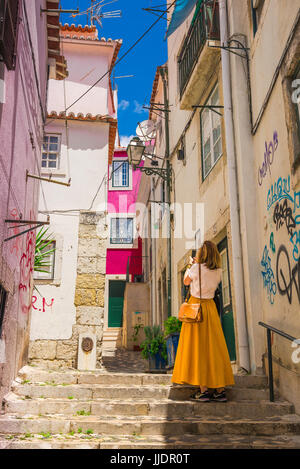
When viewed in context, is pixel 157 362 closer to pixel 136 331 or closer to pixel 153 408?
pixel 153 408

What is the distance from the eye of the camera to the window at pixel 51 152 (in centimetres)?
1184

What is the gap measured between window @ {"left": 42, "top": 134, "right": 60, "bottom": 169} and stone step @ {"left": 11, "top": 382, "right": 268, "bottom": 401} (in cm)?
731

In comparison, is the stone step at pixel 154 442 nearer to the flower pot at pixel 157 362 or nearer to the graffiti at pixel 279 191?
the graffiti at pixel 279 191

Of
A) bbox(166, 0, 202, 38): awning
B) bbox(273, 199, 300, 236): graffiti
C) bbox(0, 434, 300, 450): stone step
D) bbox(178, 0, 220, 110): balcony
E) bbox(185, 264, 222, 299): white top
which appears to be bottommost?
bbox(0, 434, 300, 450): stone step

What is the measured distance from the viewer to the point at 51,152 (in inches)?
470

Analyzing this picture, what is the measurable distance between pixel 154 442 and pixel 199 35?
732 cm

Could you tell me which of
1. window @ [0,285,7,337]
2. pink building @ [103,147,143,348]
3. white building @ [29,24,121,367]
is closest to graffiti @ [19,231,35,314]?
window @ [0,285,7,337]

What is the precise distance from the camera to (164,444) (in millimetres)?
4066

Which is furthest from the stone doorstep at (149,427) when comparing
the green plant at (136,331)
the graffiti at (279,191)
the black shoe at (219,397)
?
the green plant at (136,331)

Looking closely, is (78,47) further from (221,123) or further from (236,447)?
(236,447)

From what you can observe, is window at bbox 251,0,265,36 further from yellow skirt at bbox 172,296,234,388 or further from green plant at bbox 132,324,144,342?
green plant at bbox 132,324,144,342

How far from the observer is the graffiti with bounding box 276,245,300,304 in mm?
5008

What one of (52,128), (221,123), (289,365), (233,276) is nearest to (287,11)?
(221,123)

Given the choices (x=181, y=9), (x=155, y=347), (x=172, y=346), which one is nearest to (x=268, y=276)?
(x=172, y=346)
